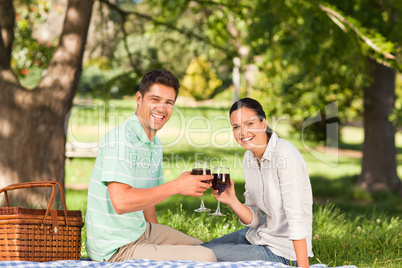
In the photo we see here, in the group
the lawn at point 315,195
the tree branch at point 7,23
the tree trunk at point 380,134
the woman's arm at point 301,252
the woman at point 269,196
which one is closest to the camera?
the woman's arm at point 301,252

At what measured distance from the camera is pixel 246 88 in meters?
9.45

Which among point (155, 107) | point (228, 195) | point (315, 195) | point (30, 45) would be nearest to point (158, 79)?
point (155, 107)

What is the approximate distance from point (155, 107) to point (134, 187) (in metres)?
0.60

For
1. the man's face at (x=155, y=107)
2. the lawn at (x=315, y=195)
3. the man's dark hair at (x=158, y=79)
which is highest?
the man's dark hair at (x=158, y=79)

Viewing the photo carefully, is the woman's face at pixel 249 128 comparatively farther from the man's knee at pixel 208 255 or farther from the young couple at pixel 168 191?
the man's knee at pixel 208 255

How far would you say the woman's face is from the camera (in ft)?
12.1

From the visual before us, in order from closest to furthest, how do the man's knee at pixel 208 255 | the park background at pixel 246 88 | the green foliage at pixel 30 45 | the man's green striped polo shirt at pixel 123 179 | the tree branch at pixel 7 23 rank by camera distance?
the man's green striped polo shirt at pixel 123 179 < the man's knee at pixel 208 255 < the park background at pixel 246 88 < the tree branch at pixel 7 23 < the green foliage at pixel 30 45

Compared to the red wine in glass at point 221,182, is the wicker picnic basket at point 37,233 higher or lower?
lower

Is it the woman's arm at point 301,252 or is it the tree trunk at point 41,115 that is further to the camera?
the tree trunk at point 41,115

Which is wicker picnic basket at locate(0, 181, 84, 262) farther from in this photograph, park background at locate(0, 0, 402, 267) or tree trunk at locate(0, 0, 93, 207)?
tree trunk at locate(0, 0, 93, 207)

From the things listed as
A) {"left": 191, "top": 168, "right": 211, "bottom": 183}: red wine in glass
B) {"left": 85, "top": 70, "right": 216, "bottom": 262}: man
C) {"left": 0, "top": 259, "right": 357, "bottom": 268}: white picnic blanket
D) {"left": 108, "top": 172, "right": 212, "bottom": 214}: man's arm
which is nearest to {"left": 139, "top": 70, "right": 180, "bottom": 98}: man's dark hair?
{"left": 85, "top": 70, "right": 216, "bottom": 262}: man

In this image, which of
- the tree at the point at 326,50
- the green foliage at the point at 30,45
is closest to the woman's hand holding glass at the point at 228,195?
the tree at the point at 326,50

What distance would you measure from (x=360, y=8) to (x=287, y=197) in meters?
7.06

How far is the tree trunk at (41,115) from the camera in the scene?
6594 millimetres
